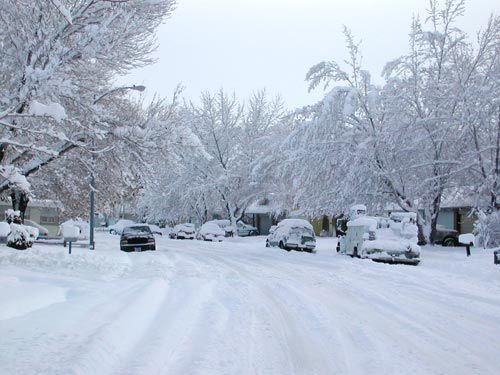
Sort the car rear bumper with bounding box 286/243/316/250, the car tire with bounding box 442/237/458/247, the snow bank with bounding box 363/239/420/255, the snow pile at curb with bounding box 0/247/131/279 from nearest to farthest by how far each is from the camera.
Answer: the snow pile at curb with bounding box 0/247/131/279 → the snow bank with bounding box 363/239/420/255 → the car rear bumper with bounding box 286/243/316/250 → the car tire with bounding box 442/237/458/247

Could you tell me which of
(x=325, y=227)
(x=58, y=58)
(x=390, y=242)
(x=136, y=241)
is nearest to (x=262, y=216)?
(x=325, y=227)

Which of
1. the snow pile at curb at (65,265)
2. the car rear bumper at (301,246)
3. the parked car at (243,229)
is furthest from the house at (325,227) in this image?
the snow pile at curb at (65,265)

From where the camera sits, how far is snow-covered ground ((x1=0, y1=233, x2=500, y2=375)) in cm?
572

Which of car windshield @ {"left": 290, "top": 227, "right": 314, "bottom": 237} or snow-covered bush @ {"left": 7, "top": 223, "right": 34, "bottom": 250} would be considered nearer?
snow-covered bush @ {"left": 7, "top": 223, "right": 34, "bottom": 250}

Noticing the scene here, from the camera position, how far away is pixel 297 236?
28.6 m

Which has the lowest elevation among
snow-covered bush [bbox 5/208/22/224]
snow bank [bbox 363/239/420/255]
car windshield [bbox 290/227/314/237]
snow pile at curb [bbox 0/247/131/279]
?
snow pile at curb [bbox 0/247/131/279]

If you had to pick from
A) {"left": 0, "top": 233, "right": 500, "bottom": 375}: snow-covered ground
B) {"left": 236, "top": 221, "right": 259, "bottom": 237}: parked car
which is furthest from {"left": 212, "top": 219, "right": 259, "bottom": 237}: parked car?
{"left": 0, "top": 233, "right": 500, "bottom": 375}: snow-covered ground

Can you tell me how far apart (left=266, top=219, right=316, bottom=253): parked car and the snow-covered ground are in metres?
13.4

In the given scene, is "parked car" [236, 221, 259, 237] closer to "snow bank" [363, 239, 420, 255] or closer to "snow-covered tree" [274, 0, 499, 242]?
"snow-covered tree" [274, 0, 499, 242]

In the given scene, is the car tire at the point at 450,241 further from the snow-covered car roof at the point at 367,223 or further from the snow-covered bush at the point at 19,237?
the snow-covered bush at the point at 19,237

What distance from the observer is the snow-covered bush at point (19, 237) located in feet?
65.9

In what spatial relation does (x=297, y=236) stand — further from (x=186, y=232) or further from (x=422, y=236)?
(x=186, y=232)

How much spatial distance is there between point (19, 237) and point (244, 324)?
48.3 feet

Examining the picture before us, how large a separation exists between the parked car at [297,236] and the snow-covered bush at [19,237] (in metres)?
13.2
